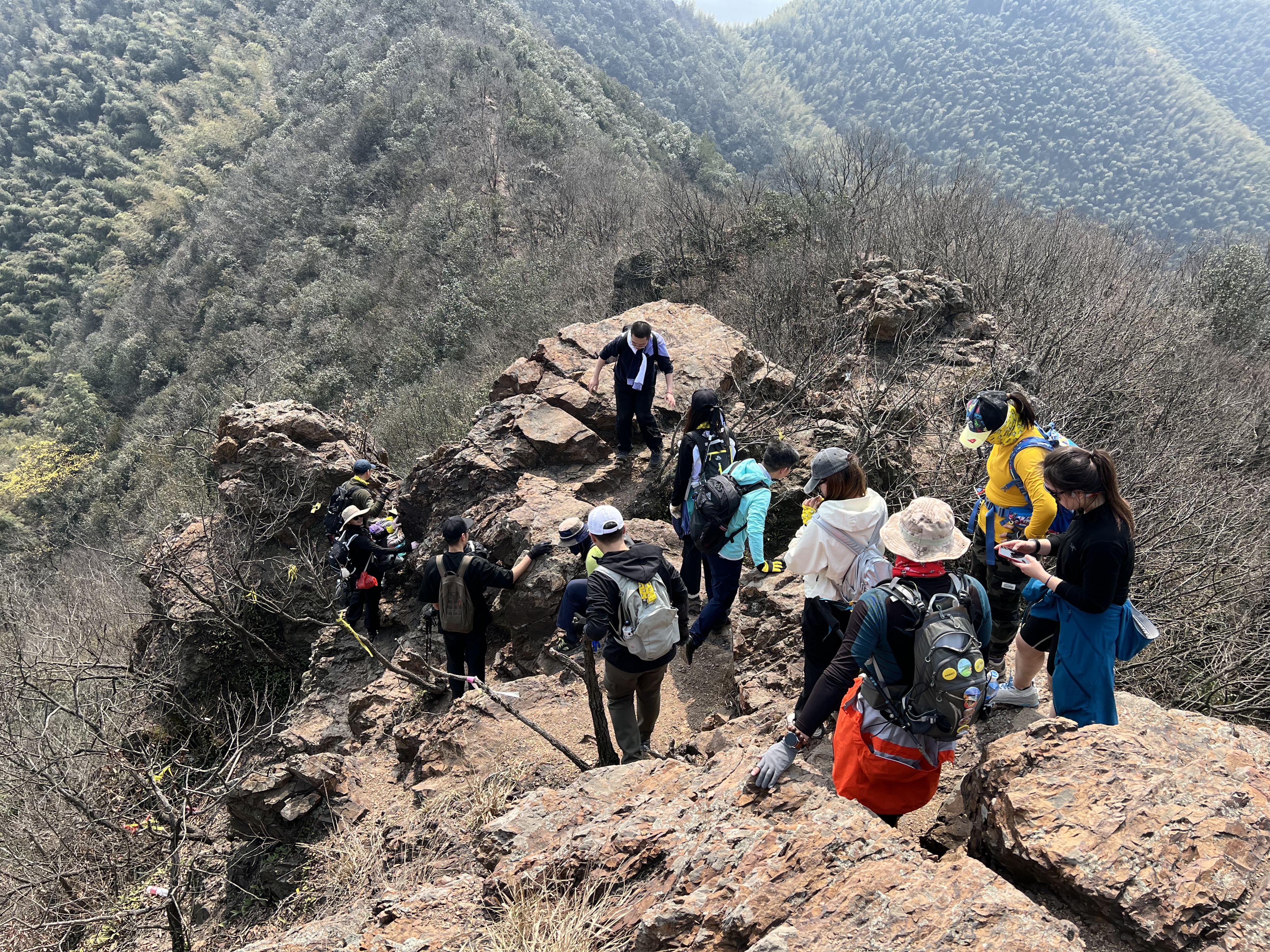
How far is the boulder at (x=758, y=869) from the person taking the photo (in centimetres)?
211

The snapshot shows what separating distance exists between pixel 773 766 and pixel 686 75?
77723 mm

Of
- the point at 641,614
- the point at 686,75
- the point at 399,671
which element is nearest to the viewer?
the point at 641,614

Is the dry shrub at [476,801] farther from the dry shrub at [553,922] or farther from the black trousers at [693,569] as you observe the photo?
the black trousers at [693,569]

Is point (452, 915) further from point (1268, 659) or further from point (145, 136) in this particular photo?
point (145, 136)

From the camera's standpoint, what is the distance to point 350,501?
8078mm

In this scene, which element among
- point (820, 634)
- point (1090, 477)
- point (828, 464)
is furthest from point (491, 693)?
point (1090, 477)

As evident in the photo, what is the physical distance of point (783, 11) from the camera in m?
85.8

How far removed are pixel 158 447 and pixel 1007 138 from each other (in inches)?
2328

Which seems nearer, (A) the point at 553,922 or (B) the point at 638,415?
(A) the point at 553,922

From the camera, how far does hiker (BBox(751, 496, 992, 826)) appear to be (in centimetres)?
239

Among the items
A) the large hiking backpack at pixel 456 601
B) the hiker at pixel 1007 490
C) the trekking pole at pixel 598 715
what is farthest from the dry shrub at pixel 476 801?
the hiker at pixel 1007 490

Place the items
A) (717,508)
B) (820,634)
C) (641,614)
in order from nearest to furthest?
1. (820,634)
2. (641,614)
3. (717,508)

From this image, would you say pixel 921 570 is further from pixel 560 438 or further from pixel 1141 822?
pixel 560 438

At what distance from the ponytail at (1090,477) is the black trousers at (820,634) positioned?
1.19 m
